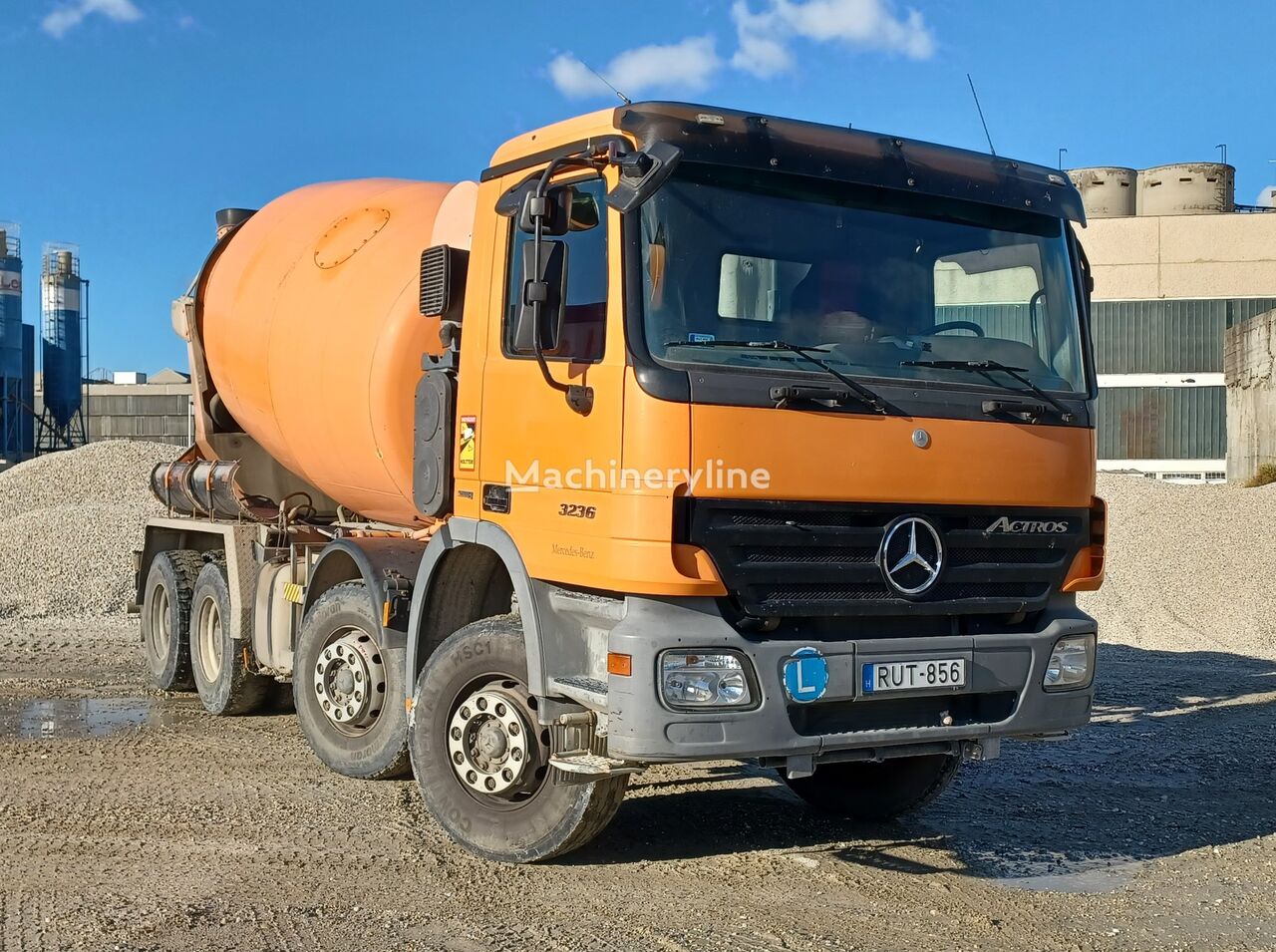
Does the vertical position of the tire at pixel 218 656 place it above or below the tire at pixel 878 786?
above

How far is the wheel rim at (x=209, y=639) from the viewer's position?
9.40 metres

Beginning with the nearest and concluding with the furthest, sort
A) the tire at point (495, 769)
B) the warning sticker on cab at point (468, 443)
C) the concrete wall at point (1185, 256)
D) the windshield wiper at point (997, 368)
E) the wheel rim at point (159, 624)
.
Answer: the windshield wiper at point (997, 368) < the tire at point (495, 769) < the warning sticker on cab at point (468, 443) < the wheel rim at point (159, 624) < the concrete wall at point (1185, 256)

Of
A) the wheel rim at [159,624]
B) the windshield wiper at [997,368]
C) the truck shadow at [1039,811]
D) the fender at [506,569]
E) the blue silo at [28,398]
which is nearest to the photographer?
the fender at [506,569]

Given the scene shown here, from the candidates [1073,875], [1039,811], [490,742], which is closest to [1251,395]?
[1039,811]

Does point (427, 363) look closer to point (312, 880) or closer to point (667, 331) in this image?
point (667, 331)

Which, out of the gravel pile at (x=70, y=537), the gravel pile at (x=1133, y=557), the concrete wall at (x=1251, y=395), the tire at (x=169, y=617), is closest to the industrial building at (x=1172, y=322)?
the concrete wall at (x=1251, y=395)

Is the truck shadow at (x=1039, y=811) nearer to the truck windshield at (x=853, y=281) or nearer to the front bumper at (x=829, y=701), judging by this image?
the front bumper at (x=829, y=701)

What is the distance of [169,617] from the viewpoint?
989cm

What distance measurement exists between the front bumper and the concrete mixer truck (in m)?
0.01

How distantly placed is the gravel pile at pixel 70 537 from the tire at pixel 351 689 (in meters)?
9.25

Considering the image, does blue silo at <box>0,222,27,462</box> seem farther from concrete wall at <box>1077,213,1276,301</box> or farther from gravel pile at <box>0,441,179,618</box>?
concrete wall at <box>1077,213,1276,301</box>

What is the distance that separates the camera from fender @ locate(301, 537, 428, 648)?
6.50m

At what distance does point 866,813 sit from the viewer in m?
6.69

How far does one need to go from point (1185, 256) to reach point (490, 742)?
40241 millimetres
